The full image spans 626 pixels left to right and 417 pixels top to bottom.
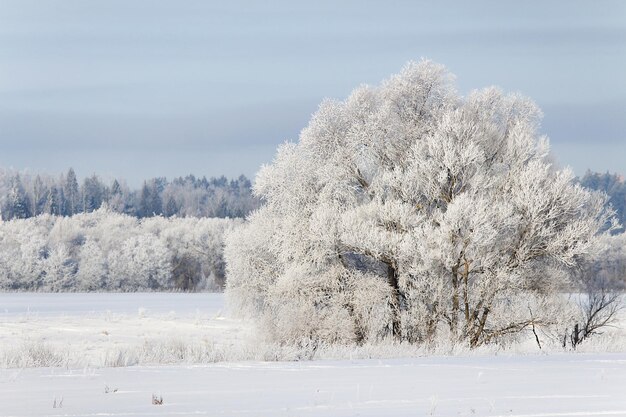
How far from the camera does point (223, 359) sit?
20.3 m

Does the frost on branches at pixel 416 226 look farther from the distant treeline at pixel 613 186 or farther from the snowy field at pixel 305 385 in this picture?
the distant treeline at pixel 613 186

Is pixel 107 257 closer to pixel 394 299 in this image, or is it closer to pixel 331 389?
pixel 394 299

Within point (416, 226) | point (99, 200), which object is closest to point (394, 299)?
point (416, 226)

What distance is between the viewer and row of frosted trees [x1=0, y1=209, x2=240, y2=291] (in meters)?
87.3

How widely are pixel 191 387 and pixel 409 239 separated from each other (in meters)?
13.5

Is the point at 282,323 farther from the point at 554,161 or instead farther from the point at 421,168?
the point at 554,161

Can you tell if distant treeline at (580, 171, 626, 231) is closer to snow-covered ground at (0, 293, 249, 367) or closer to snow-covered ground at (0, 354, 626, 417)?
snow-covered ground at (0, 293, 249, 367)

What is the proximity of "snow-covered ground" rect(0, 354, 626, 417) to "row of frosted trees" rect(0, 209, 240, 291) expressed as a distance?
62.8m

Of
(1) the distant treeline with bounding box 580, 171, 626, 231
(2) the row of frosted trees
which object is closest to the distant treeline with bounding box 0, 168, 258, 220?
(2) the row of frosted trees

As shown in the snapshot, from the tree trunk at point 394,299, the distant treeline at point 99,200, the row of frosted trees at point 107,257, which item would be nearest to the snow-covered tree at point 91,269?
the row of frosted trees at point 107,257

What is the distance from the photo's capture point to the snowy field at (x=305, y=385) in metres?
12.1

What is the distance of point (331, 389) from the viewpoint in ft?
47.0

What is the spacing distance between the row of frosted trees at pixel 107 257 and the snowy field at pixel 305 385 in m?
61.0

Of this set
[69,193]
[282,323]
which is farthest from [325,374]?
[69,193]
